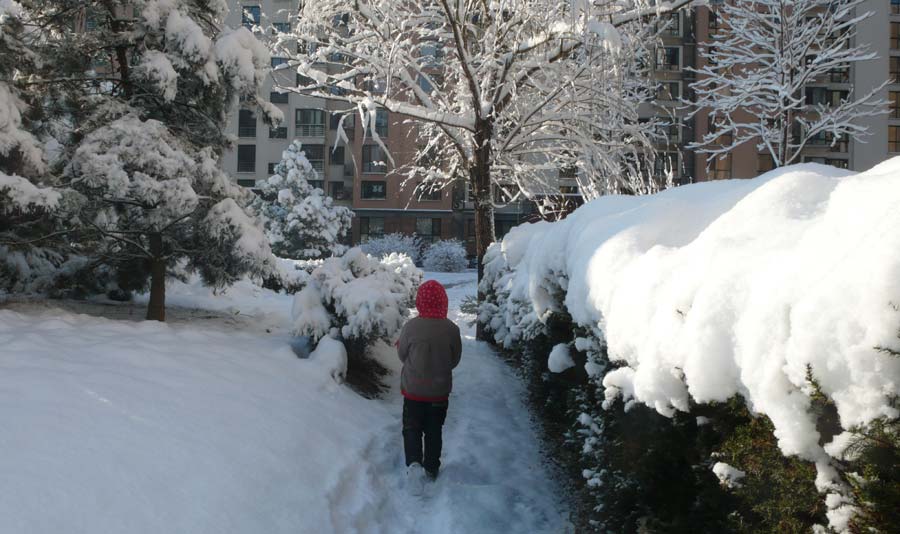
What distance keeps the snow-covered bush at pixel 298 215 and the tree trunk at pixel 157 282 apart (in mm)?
27231

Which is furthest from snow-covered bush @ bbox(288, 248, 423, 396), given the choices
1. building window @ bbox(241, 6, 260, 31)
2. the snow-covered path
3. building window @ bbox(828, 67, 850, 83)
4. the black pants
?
building window @ bbox(828, 67, 850, 83)

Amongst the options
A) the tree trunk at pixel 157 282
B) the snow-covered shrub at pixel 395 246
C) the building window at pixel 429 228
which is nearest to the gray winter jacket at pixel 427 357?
the tree trunk at pixel 157 282

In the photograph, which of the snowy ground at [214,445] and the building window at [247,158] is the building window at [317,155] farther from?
the snowy ground at [214,445]

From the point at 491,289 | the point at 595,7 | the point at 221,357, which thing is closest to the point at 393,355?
the point at 491,289

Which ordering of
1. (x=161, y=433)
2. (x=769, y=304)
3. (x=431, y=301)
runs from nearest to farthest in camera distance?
(x=769, y=304) → (x=161, y=433) → (x=431, y=301)

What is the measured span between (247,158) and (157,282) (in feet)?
139

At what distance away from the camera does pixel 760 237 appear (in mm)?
2391

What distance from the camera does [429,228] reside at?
47656mm

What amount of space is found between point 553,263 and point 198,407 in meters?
2.86

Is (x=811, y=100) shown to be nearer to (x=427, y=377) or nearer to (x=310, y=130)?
(x=310, y=130)

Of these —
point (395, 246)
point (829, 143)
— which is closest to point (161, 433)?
point (395, 246)

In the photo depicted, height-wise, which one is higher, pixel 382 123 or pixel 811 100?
pixel 811 100

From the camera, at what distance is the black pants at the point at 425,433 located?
5.21 m

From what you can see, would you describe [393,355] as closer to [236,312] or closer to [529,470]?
[236,312]
